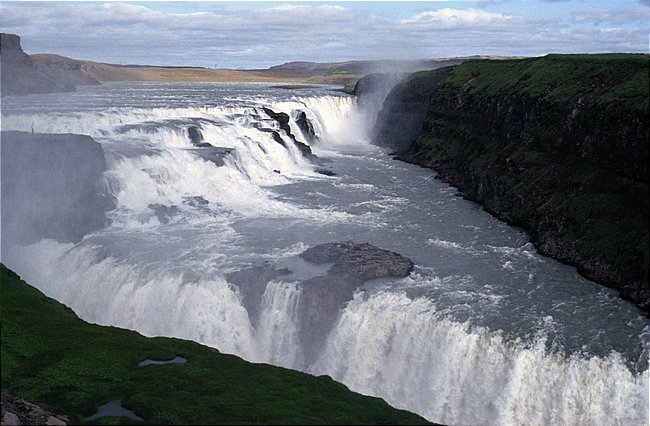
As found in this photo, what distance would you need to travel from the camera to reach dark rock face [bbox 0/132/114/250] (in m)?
35.6

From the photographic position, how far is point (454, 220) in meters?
40.3

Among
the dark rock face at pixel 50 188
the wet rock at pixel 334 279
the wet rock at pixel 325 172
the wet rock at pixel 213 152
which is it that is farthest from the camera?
the wet rock at pixel 325 172

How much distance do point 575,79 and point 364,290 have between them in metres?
23.8

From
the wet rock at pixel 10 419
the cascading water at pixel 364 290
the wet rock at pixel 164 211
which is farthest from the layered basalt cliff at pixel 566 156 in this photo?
the wet rock at pixel 10 419

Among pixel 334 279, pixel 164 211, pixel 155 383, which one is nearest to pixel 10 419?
pixel 155 383

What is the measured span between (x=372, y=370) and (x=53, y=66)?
133 metres

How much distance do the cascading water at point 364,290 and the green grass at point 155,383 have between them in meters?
5.68

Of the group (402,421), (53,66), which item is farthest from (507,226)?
(53,66)

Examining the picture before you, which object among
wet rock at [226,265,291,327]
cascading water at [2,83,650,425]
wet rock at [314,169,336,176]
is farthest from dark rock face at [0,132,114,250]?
wet rock at [314,169,336,176]

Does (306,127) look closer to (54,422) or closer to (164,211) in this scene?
(164,211)

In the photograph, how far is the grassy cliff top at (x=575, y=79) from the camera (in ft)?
115

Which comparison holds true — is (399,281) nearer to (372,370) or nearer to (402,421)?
(372,370)

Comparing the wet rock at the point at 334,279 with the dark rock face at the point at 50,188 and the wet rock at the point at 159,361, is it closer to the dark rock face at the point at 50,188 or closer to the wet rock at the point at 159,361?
the wet rock at the point at 159,361

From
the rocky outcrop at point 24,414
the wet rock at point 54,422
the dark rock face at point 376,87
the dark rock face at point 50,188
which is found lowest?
the wet rock at point 54,422
